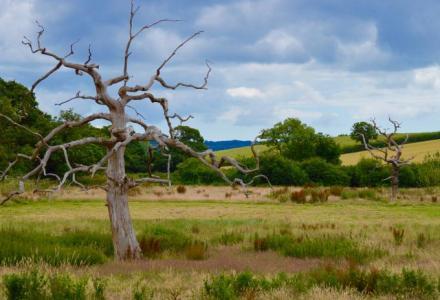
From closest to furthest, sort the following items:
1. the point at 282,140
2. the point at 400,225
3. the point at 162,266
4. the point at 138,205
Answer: the point at 162,266
the point at 400,225
the point at 138,205
the point at 282,140

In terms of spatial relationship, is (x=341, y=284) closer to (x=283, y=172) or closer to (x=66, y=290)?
(x=66, y=290)

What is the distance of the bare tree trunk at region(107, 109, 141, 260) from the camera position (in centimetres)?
1218

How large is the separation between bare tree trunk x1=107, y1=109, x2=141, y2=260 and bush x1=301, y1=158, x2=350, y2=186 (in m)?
48.0

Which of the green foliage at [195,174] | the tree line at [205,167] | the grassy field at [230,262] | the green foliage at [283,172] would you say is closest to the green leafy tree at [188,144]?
the tree line at [205,167]

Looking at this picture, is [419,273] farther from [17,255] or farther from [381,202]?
[381,202]

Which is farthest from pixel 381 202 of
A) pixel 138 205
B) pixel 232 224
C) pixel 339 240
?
pixel 339 240

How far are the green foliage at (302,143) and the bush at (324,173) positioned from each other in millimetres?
15447

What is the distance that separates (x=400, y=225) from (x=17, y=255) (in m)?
12.9

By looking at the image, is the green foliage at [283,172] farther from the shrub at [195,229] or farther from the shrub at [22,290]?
the shrub at [22,290]

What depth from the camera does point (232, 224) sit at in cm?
2030

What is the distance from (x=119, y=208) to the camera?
1222 cm

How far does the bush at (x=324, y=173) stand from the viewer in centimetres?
5875

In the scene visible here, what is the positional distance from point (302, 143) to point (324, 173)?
20.1 meters

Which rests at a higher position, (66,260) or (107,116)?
(107,116)
